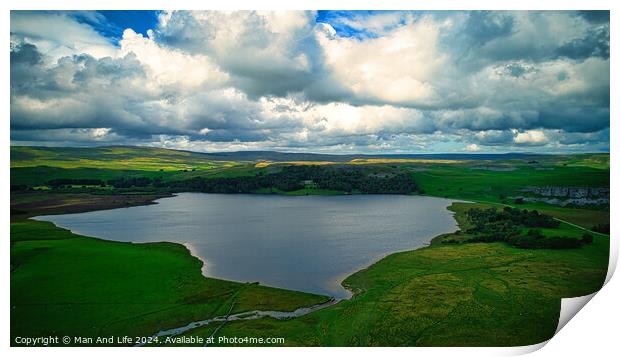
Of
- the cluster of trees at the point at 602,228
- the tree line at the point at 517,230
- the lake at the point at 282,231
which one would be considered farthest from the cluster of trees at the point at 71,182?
the cluster of trees at the point at 602,228

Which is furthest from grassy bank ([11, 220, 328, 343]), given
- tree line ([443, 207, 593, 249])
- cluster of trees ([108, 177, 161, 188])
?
cluster of trees ([108, 177, 161, 188])

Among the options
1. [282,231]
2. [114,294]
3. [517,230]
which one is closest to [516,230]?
[517,230]

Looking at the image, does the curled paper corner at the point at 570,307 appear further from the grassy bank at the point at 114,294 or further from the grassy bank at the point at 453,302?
the grassy bank at the point at 114,294

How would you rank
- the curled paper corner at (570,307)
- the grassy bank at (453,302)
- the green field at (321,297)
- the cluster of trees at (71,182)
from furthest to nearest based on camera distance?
the cluster of trees at (71,182), the curled paper corner at (570,307), the green field at (321,297), the grassy bank at (453,302)

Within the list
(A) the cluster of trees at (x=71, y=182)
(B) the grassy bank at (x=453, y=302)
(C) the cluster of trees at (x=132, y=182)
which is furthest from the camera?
(C) the cluster of trees at (x=132, y=182)

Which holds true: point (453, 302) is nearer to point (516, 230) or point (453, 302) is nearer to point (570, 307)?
point (570, 307)

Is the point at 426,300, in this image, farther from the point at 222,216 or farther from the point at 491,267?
the point at 222,216
